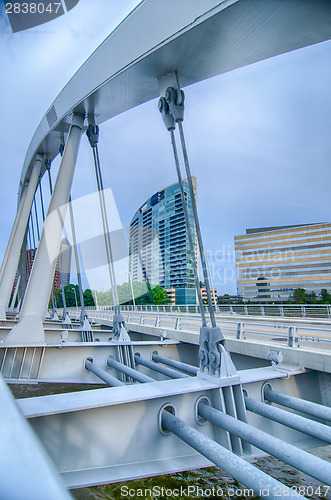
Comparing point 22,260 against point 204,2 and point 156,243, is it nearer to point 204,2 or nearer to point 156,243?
point 204,2

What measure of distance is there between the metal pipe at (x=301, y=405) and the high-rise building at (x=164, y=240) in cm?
6591

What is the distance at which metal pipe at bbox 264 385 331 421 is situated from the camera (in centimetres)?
402

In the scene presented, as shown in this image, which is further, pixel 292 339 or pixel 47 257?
pixel 47 257

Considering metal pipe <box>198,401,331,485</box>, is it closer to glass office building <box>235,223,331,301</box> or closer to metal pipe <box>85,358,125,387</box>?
metal pipe <box>85,358,125,387</box>

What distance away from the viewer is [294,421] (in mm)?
3705

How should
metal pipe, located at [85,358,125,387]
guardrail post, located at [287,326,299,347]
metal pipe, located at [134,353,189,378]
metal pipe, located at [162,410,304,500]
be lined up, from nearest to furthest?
metal pipe, located at [162,410,304,500], metal pipe, located at [134,353,189,378], metal pipe, located at [85,358,125,387], guardrail post, located at [287,326,299,347]

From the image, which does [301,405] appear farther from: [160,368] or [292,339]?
[160,368]

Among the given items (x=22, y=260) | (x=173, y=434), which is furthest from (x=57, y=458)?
(x=22, y=260)

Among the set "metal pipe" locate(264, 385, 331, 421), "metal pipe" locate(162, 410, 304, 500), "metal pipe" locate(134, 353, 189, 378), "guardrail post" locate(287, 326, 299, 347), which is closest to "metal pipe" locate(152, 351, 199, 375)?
"metal pipe" locate(134, 353, 189, 378)

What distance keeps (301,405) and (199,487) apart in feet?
6.52

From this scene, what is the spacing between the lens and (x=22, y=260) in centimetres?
3003

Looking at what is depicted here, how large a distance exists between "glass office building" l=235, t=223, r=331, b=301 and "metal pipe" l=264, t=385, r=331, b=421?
12597 cm

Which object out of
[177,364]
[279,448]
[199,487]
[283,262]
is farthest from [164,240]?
[279,448]

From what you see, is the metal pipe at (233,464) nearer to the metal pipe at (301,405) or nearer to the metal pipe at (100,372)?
the metal pipe at (301,405)
